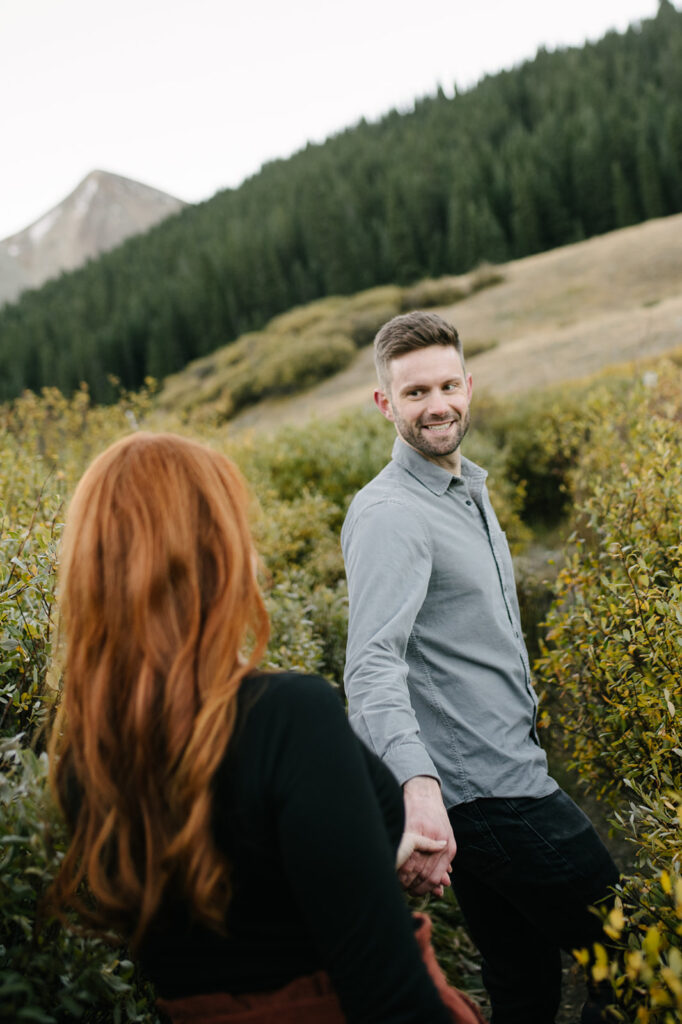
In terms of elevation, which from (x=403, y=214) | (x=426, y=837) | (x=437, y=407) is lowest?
(x=426, y=837)

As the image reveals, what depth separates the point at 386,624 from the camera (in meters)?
2.04

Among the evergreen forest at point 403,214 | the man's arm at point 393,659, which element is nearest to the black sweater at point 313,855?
the man's arm at point 393,659

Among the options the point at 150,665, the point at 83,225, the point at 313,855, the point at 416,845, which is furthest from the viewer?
the point at 83,225

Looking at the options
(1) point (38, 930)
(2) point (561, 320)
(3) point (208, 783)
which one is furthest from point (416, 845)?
(2) point (561, 320)

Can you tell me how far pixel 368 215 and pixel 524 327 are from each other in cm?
4594

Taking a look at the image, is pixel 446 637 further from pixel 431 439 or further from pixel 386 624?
pixel 431 439

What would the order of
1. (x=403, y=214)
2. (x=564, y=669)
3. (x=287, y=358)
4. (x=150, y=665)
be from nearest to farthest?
(x=150, y=665) → (x=564, y=669) → (x=287, y=358) → (x=403, y=214)

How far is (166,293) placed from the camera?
7481cm

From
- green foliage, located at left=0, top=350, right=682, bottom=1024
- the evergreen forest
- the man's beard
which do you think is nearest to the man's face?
the man's beard

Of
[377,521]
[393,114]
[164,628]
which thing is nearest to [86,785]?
[164,628]

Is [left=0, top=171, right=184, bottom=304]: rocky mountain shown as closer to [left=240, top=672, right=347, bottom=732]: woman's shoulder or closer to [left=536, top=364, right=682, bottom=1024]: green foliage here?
[left=536, top=364, right=682, bottom=1024]: green foliage

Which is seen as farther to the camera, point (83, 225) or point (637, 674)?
point (83, 225)

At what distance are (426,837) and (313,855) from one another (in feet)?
2.35

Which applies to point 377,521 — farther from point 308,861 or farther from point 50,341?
point 50,341
